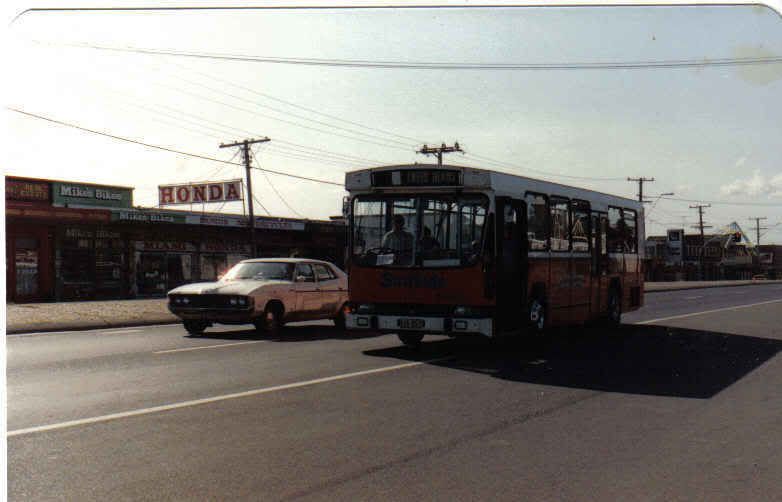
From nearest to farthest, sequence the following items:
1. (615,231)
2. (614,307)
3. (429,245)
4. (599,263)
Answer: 1. (429,245)
2. (599,263)
3. (615,231)
4. (614,307)

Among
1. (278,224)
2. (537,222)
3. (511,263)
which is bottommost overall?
(511,263)

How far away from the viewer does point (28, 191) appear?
112 feet

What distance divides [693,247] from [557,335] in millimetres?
133956

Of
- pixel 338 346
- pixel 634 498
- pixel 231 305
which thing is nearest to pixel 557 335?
pixel 338 346

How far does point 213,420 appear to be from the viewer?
279 inches

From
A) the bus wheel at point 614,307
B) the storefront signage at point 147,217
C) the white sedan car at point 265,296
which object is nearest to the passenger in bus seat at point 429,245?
the white sedan car at point 265,296

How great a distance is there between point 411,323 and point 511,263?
218 centimetres

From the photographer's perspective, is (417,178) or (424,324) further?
(417,178)

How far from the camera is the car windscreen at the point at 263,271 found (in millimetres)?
16562

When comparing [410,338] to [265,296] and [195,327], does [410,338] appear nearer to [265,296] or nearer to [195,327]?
[265,296]

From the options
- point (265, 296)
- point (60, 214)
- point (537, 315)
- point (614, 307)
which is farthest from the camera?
→ point (60, 214)

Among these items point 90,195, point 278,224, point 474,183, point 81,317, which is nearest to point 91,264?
point 90,195

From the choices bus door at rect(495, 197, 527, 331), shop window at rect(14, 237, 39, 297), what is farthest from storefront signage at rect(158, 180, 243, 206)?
bus door at rect(495, 197, 527, 331)

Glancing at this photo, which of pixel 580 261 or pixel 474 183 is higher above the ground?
pixel 474 183
